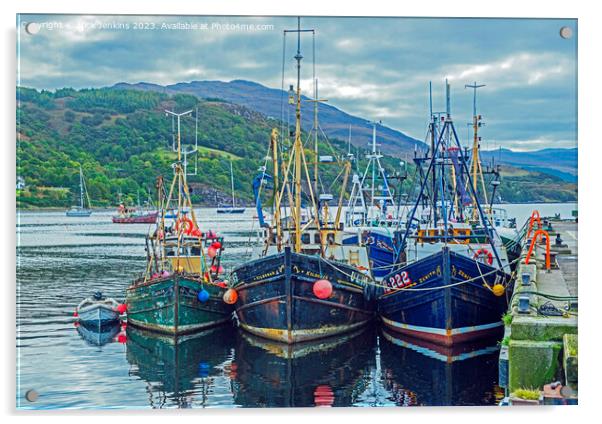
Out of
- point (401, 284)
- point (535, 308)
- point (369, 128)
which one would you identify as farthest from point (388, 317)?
point (535, 308)

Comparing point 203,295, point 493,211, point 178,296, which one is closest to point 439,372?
point 203,295

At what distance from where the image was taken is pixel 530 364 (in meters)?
10.1

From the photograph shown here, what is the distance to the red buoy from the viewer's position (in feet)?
49.7

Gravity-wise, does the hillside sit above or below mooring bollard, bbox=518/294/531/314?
above

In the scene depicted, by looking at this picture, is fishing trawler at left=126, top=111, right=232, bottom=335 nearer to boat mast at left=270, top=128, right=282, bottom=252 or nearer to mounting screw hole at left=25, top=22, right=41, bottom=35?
boat mast at left=270, top=128, right=282, bottom=252

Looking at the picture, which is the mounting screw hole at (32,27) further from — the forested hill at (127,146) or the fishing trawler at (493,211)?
the fishing trawler at (493,211)

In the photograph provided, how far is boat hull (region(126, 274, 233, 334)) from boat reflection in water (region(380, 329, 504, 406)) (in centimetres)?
370

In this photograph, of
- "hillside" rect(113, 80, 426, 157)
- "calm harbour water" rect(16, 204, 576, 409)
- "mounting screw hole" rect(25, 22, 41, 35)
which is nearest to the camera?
"mounting screw hole" rect(25, 22, 41, 35)

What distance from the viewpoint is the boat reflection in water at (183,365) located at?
42.4ft

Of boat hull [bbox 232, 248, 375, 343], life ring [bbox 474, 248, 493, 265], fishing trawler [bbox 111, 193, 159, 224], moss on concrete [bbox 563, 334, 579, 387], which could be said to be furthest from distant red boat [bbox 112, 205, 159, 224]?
moss on concrete [bbox 563, 334, 579, 387]

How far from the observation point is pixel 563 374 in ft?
33.5

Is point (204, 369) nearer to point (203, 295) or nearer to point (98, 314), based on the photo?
point (203, 295)

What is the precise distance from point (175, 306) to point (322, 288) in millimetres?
3776

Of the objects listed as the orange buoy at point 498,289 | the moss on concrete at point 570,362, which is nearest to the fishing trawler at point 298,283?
the orange buoy at point 498,289
